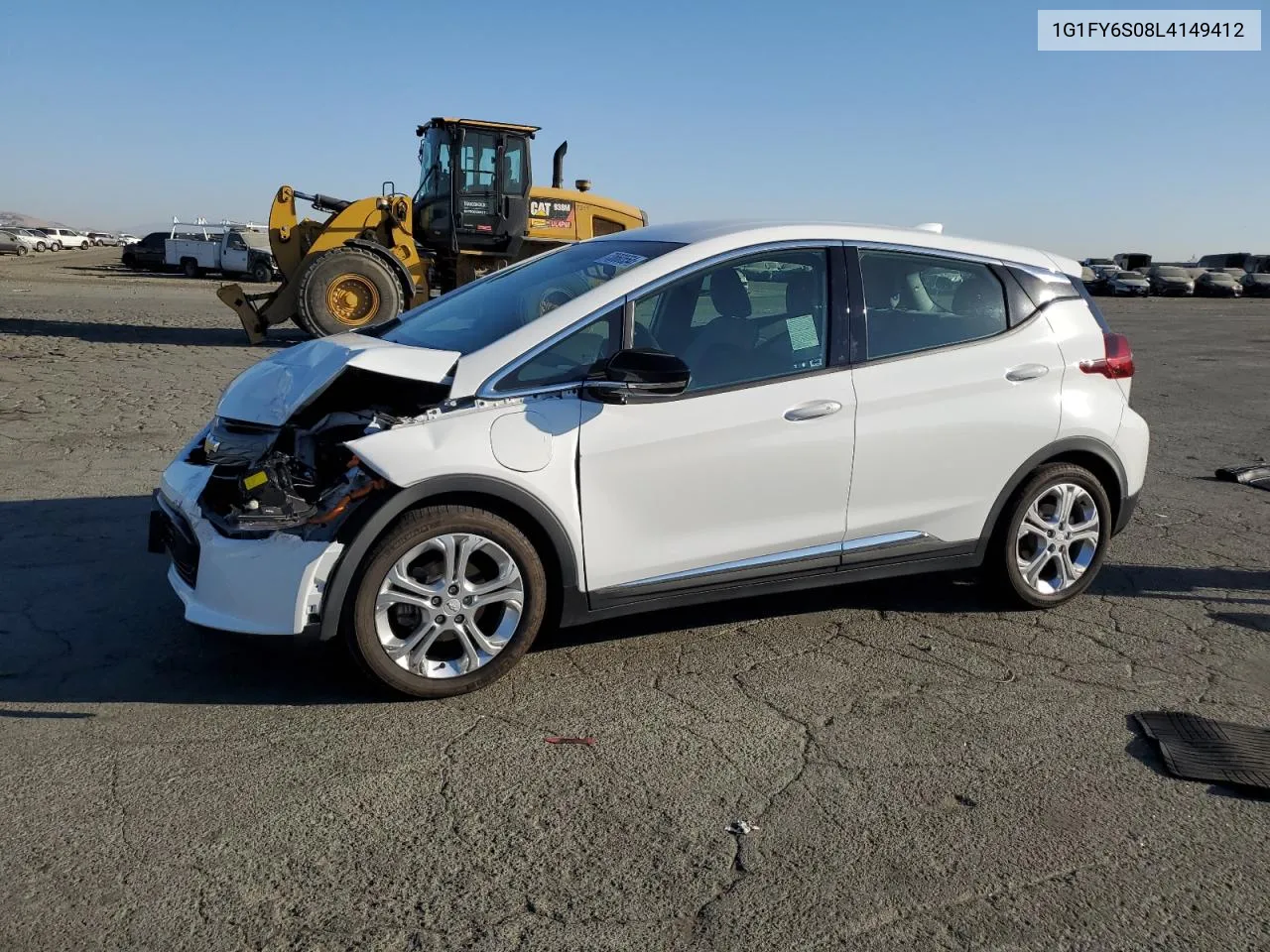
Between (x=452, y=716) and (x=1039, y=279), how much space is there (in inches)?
131

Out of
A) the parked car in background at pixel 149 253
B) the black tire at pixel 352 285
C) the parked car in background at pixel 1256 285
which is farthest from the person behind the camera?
the parked car in background at pixel 1256 285

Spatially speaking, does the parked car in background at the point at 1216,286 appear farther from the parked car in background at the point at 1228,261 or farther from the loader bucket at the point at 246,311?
the loader bucket at the point at 246,311

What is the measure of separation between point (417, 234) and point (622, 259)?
45.4 feet

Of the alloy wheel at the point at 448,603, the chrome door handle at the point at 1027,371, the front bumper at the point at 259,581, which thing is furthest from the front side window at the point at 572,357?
the chrome door handle at the point at 1027,371

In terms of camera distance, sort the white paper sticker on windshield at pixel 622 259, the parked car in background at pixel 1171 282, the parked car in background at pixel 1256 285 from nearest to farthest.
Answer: the white paper sticker on windshield at pixel 622 259
the parked car in background at pixel 1171 282
the parked car in background at pixel 1256 285

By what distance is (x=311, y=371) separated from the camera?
4.39 meters

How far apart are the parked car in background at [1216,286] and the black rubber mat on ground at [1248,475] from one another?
157 feet

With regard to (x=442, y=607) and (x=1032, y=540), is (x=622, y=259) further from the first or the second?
(x=1032, y=540)

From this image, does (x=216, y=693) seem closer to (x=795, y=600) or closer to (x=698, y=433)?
(x=698, y=433)

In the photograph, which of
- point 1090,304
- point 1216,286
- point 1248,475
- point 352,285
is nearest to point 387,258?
point 352,285

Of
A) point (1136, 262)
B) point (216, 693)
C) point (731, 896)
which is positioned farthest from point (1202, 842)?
point (1136, 262)

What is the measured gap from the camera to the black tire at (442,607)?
389 centimetres

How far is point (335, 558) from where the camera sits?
3.84 meters

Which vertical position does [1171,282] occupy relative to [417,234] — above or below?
above
